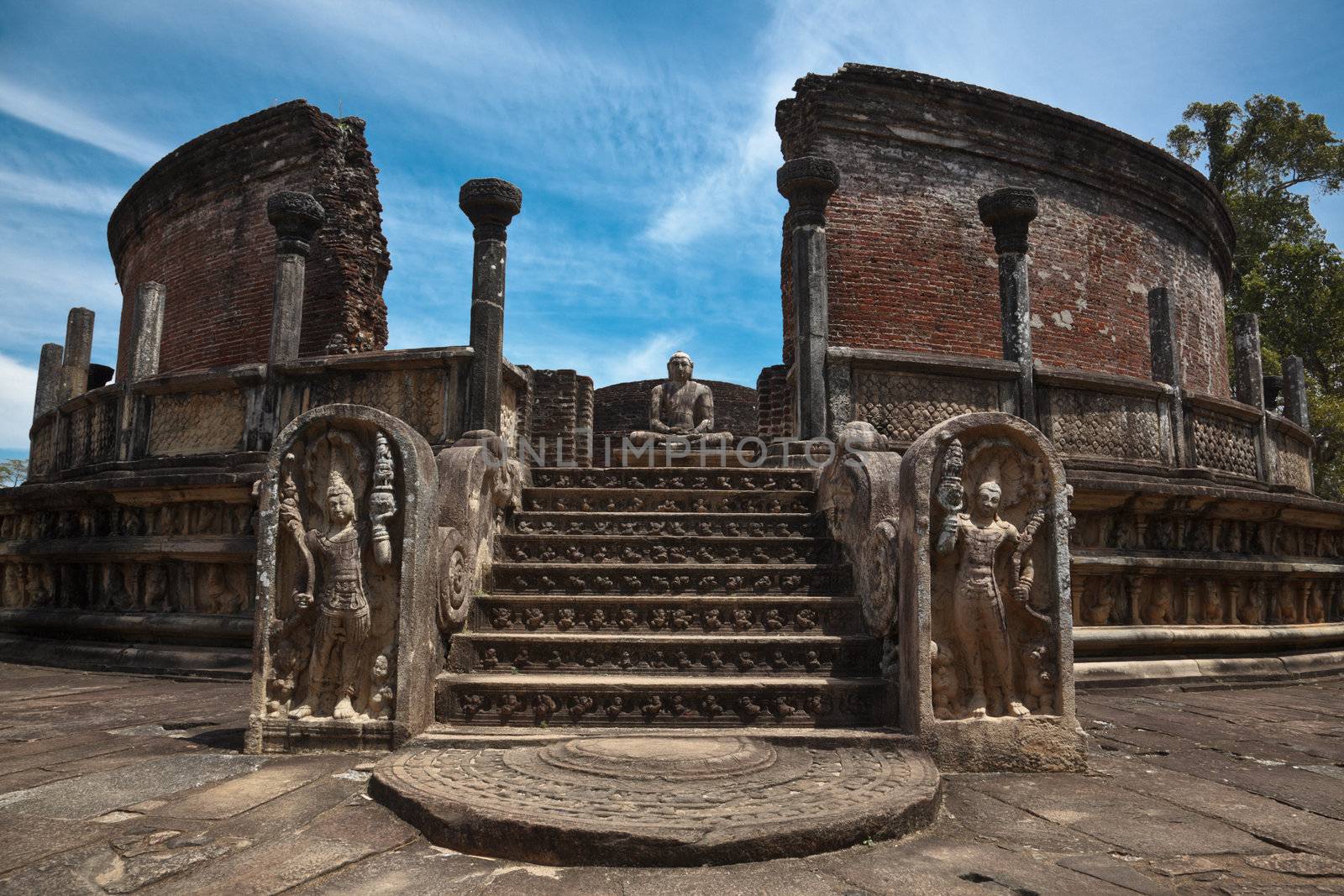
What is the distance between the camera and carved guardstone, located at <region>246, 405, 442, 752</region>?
12.8 feet

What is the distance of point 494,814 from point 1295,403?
541 inches

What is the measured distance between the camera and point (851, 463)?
5.02m

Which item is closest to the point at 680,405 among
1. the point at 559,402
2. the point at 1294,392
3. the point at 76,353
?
the point at 559,402

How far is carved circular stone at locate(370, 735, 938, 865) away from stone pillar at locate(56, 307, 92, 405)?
12.4 meters

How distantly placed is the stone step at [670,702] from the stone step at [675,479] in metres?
2.41

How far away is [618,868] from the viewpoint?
2.62m

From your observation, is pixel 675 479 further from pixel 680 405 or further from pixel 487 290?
pixel 680 405

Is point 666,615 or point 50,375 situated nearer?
point 666,615

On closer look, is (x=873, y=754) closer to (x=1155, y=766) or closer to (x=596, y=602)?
(x=1155, y=766)

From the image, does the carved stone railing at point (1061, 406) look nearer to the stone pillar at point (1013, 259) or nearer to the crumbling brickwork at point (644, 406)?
the stone pillar at point (1013, 259)

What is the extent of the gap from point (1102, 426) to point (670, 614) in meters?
4.75

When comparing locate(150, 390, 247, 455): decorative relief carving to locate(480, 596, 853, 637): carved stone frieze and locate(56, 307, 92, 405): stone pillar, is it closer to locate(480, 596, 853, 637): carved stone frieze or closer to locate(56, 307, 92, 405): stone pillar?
locate(480, 596, 853, 637): carved stone frieze

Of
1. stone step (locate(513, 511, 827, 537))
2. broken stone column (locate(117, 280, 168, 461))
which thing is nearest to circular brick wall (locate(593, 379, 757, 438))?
broken stone column (locate(117, 280, 168, 461))

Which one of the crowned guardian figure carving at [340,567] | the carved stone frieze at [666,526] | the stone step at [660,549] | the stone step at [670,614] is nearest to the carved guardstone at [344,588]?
the crowned guardian figure carving at [340,567]
